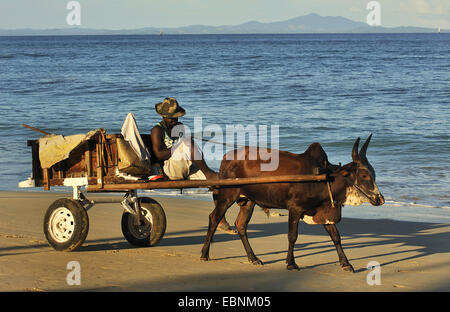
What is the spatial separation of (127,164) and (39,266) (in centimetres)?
171

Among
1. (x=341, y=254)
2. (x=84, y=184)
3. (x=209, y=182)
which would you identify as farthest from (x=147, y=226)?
(x=341, y=254)

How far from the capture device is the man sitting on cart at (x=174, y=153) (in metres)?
9.57

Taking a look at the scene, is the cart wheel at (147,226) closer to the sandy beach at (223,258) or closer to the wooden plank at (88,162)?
the sandy beach at (223,258)

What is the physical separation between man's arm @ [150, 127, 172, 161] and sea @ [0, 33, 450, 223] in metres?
3.94

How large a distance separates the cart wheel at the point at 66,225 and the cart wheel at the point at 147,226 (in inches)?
34.1

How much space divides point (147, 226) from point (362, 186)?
10.6 ft

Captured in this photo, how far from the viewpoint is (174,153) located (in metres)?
9.61

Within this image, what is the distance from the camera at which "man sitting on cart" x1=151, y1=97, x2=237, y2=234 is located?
957cm

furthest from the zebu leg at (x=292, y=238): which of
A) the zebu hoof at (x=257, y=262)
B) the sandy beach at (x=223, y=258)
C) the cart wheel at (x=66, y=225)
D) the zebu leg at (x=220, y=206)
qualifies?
the cart wheel at (x=66, y=225)

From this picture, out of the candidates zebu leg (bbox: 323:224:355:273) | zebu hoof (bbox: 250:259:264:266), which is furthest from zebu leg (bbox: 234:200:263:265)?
zebu leg (bbox: 323:224:355:273)

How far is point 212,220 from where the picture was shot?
9508 mm

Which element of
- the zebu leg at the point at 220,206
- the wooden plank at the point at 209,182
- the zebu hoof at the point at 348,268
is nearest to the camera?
the wooden plank at the point at 209,182
